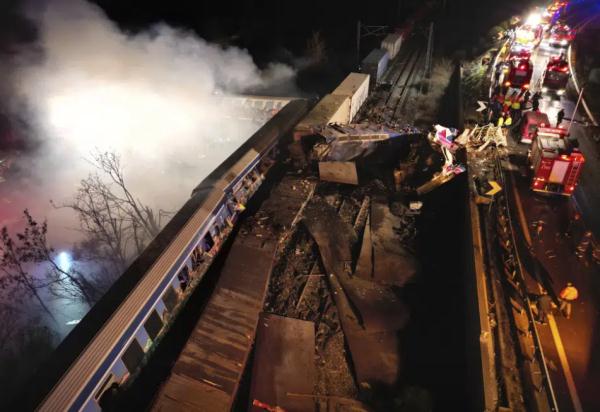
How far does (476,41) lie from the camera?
25.2 m

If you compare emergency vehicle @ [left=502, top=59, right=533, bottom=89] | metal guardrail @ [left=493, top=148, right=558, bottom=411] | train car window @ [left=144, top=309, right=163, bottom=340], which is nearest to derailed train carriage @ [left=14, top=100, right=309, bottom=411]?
train car window @ [left=144, top=309, right=163, bottom=340]

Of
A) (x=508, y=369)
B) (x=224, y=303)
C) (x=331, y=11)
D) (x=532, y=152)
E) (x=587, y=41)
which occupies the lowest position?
(x=508, y=369)

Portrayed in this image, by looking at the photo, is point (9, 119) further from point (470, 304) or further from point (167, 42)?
point (470, 304)

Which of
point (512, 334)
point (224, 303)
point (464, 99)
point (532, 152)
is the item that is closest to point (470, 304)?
point (512, 334)

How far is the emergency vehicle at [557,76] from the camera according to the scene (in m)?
16.9

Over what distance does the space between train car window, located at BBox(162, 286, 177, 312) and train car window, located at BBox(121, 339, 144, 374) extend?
87 centimetres

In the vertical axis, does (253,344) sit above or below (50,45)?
below

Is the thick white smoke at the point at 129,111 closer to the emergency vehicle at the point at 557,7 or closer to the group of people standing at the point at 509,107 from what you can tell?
the group of people standing at the point at 509,107

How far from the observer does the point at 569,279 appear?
8188 millimetres

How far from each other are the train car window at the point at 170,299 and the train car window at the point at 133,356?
0.87 m

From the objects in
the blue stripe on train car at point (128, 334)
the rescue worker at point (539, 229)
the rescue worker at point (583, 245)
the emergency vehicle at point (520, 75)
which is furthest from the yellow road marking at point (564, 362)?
the emergency vehicle at point (520, 75)

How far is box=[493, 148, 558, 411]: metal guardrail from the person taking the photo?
5700 mm

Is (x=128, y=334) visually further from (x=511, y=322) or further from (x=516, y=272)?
(x=516, y=272)

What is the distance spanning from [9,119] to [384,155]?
21.4 meters
